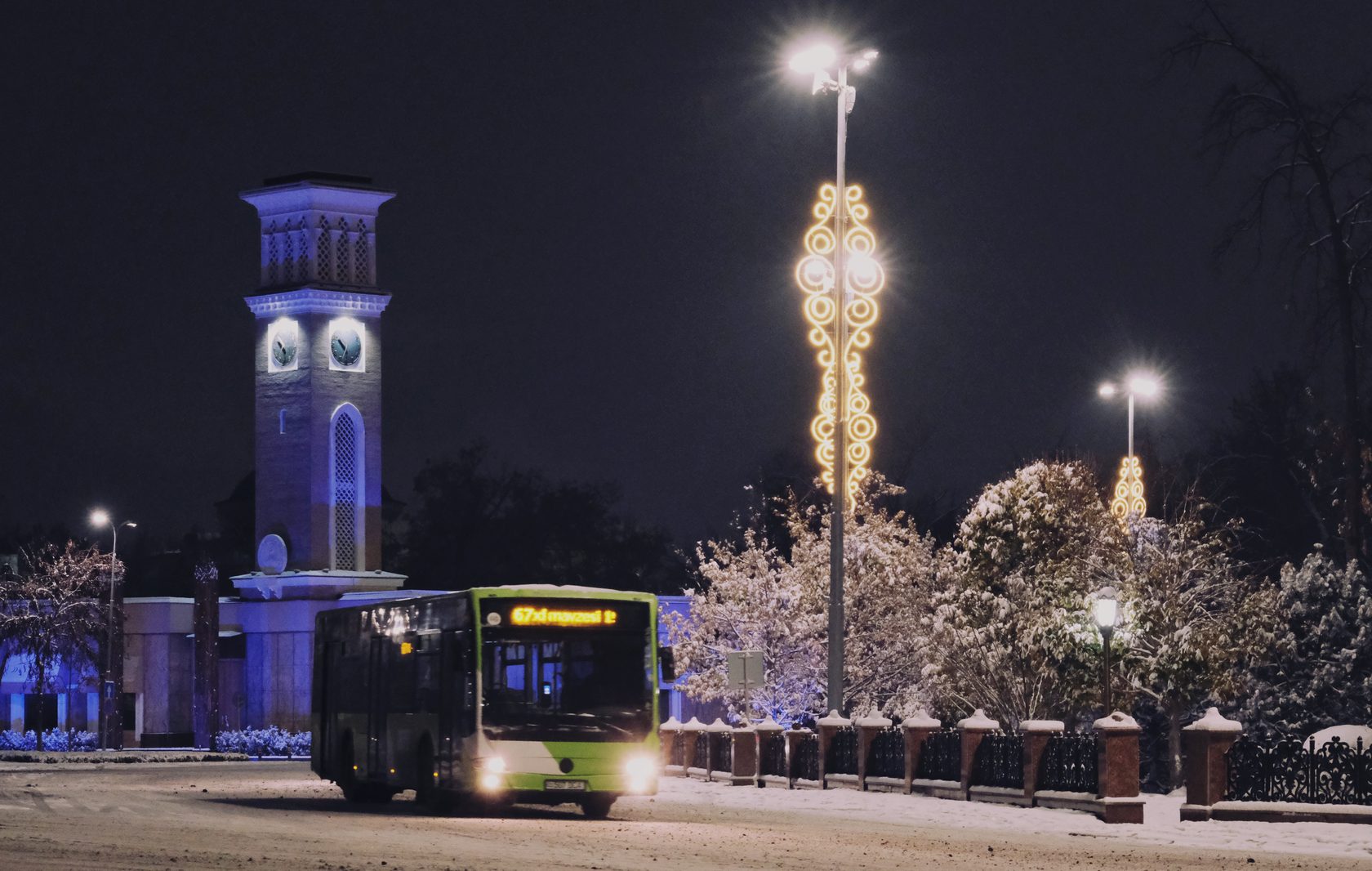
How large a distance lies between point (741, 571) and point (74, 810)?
37545 mm

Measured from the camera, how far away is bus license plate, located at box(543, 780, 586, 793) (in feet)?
97.3

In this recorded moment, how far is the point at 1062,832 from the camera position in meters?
28.3

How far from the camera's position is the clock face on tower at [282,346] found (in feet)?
282

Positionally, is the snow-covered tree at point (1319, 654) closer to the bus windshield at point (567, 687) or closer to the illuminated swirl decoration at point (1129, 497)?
the illuminated swirl decoration at point (1129, 497)

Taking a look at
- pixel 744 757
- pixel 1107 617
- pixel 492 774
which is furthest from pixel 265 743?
pixel 492 774

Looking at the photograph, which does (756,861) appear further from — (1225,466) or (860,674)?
(1225,466)

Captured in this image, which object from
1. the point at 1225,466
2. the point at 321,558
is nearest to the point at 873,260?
the point at 321,558

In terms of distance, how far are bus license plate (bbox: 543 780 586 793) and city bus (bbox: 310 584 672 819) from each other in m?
0.01

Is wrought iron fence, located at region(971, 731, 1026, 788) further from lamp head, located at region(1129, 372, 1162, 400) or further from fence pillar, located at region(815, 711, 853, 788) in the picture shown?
lamp head, located at region(1129, 372, 1162, 400)

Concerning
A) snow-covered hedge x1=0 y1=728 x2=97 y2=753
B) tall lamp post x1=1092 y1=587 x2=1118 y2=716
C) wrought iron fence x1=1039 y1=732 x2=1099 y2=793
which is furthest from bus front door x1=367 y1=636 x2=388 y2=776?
snow-covered hedge x1=0 y1=728 x2=97 y2=753

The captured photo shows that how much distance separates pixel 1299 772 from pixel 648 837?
8591 millimetres

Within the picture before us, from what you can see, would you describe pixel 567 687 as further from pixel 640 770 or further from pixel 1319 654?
pixel 1319 654

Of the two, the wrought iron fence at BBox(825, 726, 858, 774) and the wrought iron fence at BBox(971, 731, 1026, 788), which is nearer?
the wrought iron fence at BBox(971, 731, 1026, 788)

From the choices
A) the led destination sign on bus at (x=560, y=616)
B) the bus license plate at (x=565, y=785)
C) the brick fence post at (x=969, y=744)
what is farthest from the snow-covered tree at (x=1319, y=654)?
the bus license plate at (x=565, y=785)
